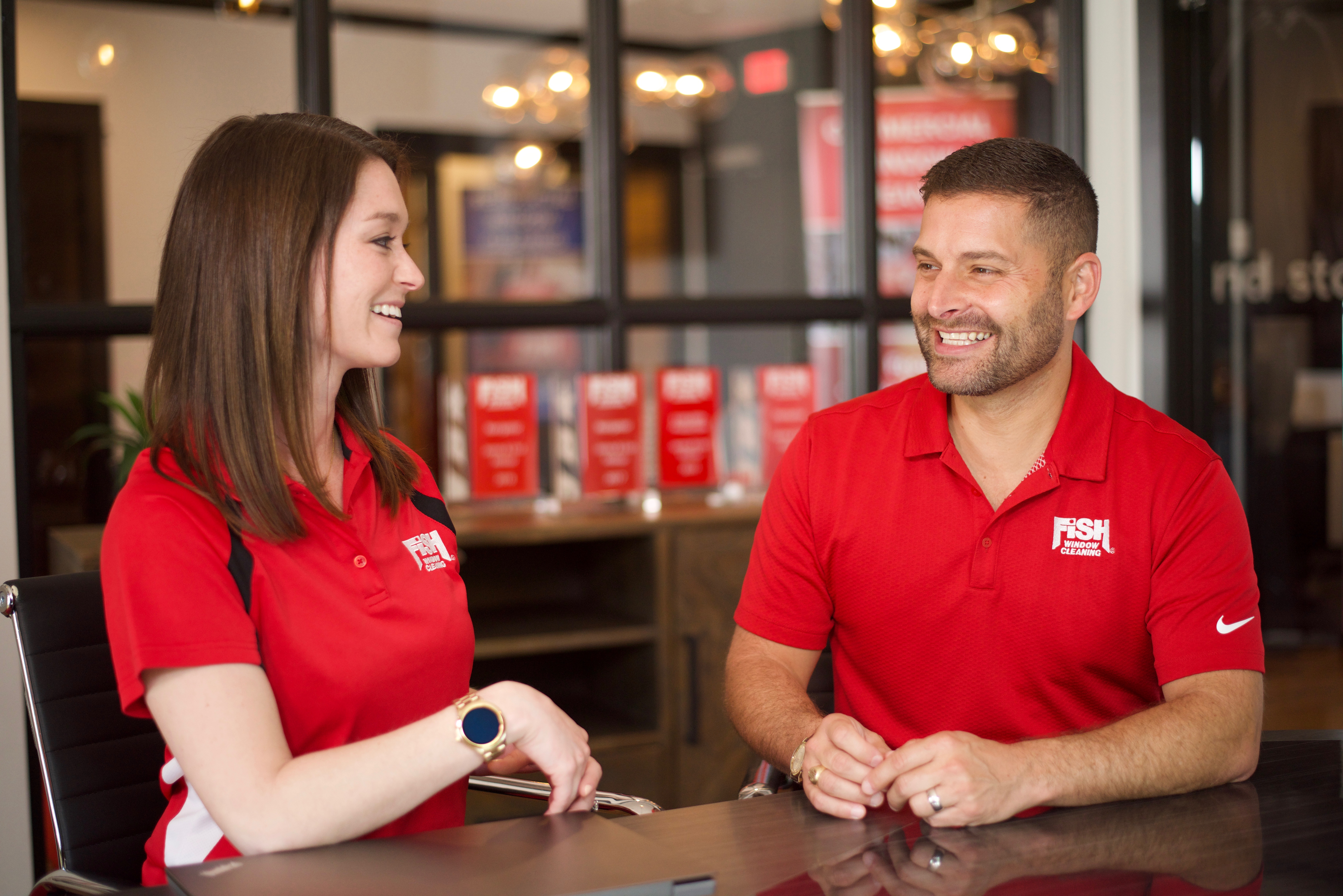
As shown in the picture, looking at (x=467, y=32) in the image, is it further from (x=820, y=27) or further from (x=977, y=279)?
(x=977, y=279)

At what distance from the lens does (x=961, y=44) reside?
4.62m

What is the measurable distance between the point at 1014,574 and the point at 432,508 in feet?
2.66

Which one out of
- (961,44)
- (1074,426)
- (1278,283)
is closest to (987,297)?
(1074,426)

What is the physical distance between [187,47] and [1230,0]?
3998 millimetres

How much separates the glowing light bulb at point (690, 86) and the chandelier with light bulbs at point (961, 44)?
1452mm

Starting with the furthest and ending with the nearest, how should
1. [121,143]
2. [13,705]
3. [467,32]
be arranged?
[467,32]
[121,143]
[13,705]

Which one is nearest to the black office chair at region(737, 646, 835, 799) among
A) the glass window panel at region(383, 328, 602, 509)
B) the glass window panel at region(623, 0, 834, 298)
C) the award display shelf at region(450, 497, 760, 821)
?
the award display shelf at region(450, 497, 760, 821)

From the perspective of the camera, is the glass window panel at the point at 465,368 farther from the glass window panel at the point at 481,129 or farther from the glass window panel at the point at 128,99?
the glass window panel at the point at 128,99

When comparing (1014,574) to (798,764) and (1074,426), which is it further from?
(798,764)

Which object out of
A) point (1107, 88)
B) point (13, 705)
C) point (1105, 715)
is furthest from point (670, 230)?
point (1105, 715)

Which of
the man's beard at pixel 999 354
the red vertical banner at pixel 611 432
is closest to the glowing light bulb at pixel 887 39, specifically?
the red vertical banner at pixel 611 432

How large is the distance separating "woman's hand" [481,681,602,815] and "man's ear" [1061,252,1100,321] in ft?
3.38

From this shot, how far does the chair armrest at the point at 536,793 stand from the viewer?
5.28 ft

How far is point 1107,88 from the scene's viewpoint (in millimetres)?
3576
